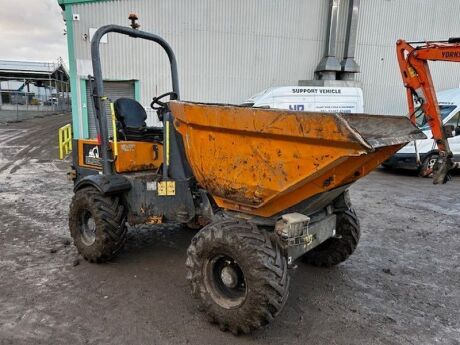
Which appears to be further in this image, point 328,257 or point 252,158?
point 328,257

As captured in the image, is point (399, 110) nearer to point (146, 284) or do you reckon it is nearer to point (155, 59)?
point (155, 59)

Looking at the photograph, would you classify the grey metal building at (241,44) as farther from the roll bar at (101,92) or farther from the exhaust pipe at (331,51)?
the roll bar at (101,92)

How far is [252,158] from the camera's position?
293 cm

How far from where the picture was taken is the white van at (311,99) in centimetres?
1210

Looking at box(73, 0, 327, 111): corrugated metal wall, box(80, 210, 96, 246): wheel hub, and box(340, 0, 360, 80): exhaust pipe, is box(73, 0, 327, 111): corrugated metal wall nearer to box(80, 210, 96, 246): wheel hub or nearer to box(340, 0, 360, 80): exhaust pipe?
box(340, 0, 360, 80): exhaust pipe

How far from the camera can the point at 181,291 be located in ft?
12.1

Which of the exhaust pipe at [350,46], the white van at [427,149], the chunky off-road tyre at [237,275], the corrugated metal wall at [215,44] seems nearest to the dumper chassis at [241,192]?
the chunky off-road tyre at [237,275]

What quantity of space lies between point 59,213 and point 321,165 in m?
4.93

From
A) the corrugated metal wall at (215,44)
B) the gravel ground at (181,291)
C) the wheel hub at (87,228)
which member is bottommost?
the gravel ground at (181,291)

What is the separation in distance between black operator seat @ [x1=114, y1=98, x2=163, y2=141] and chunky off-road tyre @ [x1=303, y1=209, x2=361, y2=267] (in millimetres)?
2167

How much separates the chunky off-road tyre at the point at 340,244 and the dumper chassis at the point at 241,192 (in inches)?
0.4

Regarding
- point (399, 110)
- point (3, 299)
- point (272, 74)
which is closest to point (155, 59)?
point (272, 74)

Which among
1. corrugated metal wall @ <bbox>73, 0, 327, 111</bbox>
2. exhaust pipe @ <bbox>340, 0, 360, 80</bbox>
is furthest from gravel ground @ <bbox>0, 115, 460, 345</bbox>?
exhaust pipe @ <bbox>340, 0, 360, 80</bbox>

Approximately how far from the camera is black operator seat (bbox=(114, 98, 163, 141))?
4.49 m
